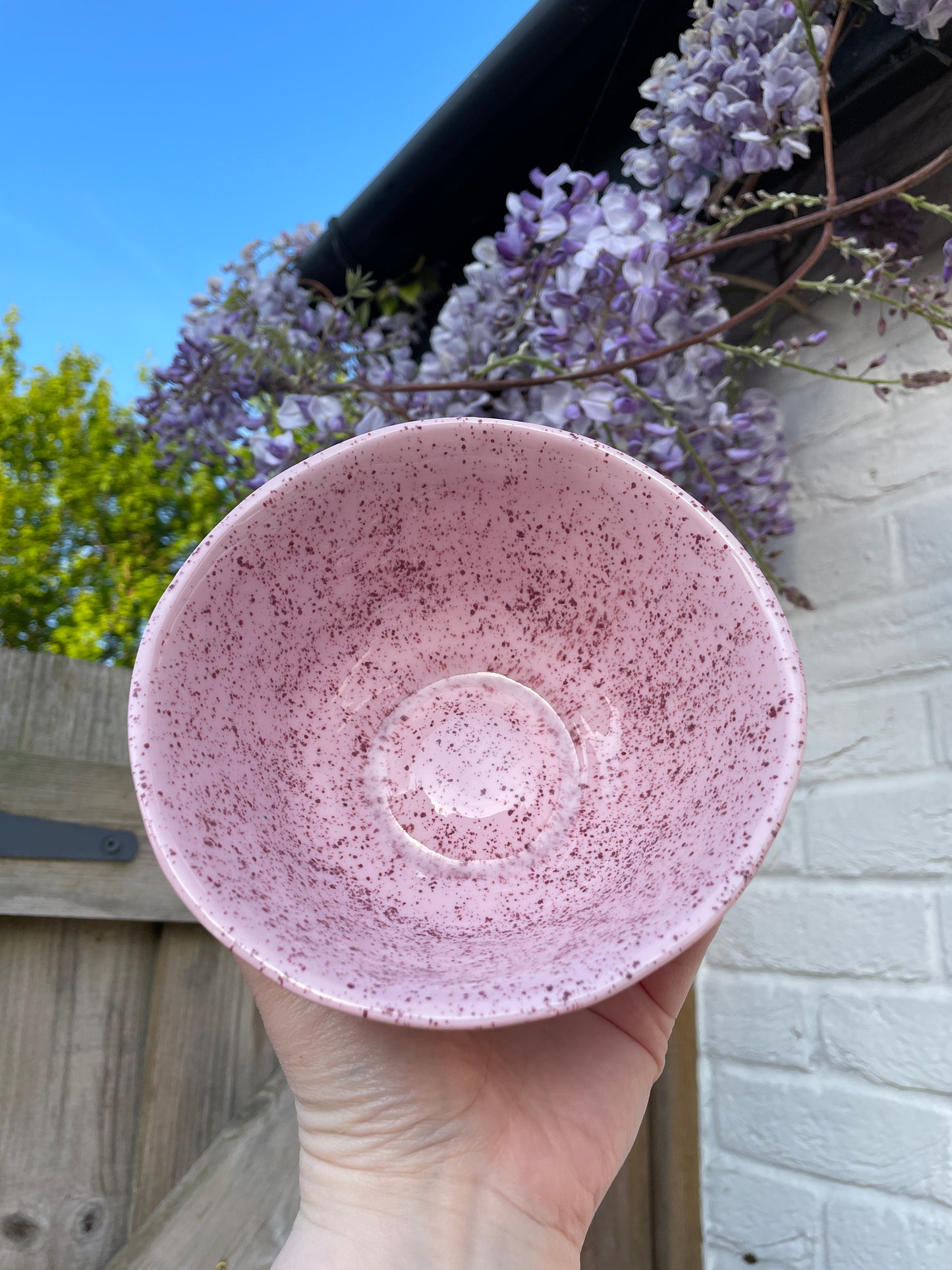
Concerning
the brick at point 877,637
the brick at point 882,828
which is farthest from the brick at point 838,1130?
the brick at point 877,637

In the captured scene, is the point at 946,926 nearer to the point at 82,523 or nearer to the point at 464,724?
the point at 464,724

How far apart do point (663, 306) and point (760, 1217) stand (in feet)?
3.32

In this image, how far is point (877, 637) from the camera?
0.93m

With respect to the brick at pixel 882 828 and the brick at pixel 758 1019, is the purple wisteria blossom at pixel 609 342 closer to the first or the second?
the brick at pixel 882 828

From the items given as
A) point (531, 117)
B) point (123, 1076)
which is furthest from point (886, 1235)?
point (531, 117)

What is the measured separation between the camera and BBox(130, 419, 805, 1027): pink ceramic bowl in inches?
18.9

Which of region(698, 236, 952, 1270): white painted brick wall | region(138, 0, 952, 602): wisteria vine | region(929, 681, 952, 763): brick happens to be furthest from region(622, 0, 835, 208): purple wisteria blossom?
region(929, 681, 952, 763): brick

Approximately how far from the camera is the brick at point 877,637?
878 millimetres

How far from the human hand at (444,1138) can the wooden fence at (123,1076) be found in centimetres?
38

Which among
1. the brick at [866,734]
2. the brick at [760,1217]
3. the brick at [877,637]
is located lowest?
the brick at [760,1217]

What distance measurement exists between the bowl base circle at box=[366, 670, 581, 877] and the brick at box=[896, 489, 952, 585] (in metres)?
0.46

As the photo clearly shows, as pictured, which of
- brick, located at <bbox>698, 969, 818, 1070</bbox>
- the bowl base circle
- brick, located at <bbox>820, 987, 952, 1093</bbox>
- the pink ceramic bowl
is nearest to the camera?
the pink ceramic bowl

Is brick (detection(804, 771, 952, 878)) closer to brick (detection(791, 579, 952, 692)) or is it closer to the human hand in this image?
brick (detection(791, 579, 952, 692))

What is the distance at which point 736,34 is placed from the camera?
71 centimetres
